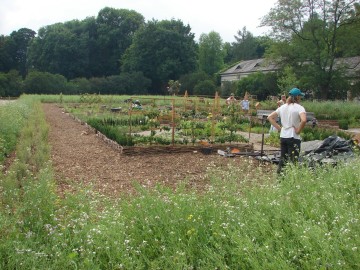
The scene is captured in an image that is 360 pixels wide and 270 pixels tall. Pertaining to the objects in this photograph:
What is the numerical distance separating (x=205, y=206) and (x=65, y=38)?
75202mm

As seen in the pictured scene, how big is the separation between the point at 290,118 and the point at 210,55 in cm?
7736

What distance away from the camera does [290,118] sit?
737 centimetres

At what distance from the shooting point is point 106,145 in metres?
12.7

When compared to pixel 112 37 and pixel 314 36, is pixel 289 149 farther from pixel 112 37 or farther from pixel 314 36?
pixel 112 37

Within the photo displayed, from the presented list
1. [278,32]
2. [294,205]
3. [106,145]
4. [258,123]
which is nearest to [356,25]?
[278,32]

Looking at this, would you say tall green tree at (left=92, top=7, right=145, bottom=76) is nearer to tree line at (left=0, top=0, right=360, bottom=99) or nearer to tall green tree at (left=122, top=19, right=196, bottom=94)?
tree line at (left=0, top=0, right=360, bottom=99)

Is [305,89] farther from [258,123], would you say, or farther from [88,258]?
[88,258]

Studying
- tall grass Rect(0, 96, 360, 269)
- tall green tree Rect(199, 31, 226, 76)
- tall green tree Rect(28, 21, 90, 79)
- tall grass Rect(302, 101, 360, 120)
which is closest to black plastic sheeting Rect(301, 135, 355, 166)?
tall grass Rect(0, 96, 360, 269)

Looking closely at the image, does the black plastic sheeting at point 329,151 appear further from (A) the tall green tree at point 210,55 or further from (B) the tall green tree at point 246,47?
(B) the tall green tree at point 246,47

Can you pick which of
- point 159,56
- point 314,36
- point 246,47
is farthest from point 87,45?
point 314,36

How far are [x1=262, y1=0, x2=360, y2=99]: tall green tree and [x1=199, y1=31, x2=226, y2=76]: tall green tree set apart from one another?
4452 centimetres

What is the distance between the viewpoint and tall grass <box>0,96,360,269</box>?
349 cm

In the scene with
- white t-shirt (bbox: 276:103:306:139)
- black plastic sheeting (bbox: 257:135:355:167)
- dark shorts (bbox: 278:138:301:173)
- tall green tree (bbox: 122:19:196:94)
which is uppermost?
tall green tree (bbox: 122:19:196:94)

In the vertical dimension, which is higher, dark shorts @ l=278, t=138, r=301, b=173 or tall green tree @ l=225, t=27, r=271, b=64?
tall green tree @ l=225, t=27, r=271, b=64
